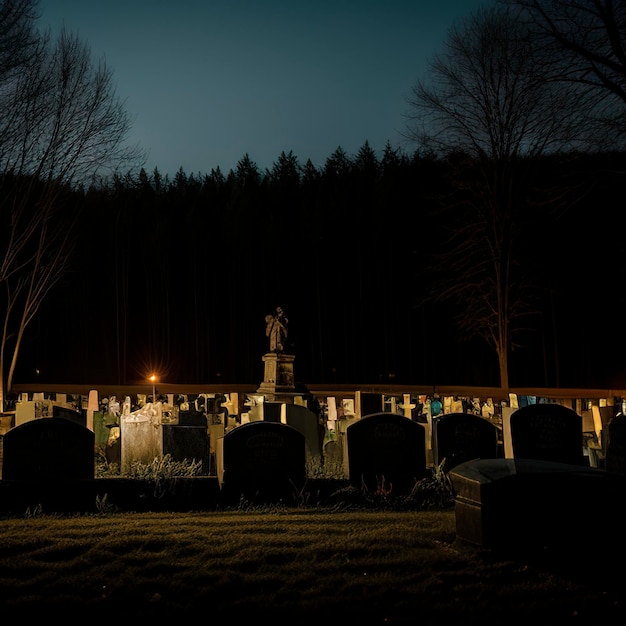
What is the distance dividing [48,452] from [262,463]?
8.90ft

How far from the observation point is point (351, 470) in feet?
31.1

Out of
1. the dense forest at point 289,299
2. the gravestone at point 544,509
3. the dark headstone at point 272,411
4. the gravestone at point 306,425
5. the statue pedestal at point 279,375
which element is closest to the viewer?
the gravestone at point 544,509

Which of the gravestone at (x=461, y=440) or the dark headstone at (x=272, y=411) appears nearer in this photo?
the gravestone at (x=461, y=440)

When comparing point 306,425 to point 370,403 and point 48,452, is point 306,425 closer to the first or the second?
point 370,403

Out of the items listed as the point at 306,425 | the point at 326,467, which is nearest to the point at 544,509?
the point at 326,467

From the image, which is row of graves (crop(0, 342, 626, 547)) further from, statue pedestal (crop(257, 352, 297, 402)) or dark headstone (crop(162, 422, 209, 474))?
statue pedestal (crop(257, 352, 297, 402))

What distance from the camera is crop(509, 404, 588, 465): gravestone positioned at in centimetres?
1031

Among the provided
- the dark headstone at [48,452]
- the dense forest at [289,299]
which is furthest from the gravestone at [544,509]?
the dense forest at [289,299]

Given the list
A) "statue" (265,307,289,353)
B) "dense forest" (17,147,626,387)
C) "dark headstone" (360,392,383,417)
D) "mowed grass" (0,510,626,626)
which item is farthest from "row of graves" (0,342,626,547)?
"dense forest" (17,147,626,387)

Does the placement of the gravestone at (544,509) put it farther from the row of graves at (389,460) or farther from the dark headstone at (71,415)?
the dark headstone at (71,415)

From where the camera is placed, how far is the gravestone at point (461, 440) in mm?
10312

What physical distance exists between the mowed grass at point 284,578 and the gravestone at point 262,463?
6.12 ft

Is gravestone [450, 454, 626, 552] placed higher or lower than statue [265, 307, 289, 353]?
lower

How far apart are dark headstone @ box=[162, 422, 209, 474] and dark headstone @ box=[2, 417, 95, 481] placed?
51.3 inches
